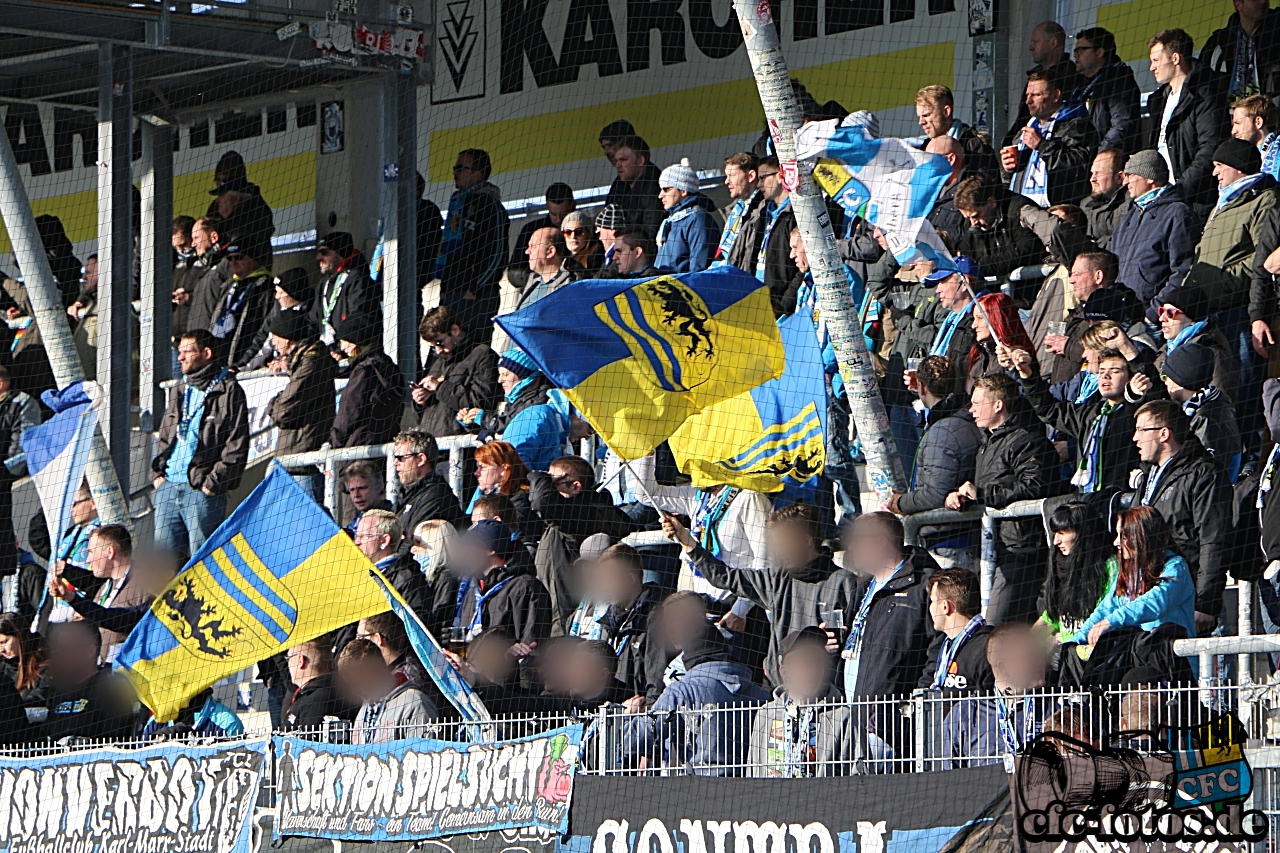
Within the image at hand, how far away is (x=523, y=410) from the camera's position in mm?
10156

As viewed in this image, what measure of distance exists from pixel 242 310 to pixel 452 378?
2.38 metres

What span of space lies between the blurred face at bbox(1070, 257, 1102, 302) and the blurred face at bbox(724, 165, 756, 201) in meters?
2.16

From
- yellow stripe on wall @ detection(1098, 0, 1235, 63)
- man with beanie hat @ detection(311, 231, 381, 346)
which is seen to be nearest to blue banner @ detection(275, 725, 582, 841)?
man with beanie hat @ detection(311, 231, 381, 346)

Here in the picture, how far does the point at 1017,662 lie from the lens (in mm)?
6777

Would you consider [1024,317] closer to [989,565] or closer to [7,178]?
[989,565]

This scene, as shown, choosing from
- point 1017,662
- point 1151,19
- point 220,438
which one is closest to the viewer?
point 1017,662

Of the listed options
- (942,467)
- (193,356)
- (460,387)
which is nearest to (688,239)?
(460,387)

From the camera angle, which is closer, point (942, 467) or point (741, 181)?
point (942, 467)

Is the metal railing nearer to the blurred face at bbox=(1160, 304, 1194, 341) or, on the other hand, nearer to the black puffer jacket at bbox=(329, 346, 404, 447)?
the black puffer jacket at bbox=(329, 346, 404, 447)

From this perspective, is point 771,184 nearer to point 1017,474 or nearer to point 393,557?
point 393,557

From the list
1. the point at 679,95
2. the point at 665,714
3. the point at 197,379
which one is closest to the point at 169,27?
the point at 197,379

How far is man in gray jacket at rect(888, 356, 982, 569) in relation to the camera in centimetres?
795

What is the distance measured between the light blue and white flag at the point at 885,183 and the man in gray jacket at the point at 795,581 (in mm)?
1378

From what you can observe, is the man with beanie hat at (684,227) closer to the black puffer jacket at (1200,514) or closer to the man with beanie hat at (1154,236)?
the man with beanie hat at (1154,236)
